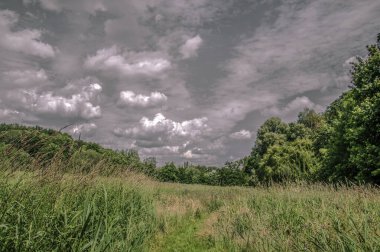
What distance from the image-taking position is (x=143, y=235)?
27.0 ft

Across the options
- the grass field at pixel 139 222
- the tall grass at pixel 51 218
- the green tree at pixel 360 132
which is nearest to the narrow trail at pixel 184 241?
the grass field at pixel 139 222

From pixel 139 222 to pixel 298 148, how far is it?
37424 millimetres

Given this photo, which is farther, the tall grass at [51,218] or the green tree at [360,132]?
the green tree at [360,132]

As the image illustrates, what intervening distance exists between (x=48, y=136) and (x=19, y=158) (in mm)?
785

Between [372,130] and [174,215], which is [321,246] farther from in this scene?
[372,130]

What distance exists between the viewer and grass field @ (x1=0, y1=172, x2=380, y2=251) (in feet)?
15.4

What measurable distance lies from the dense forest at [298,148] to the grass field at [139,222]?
50 centimetres

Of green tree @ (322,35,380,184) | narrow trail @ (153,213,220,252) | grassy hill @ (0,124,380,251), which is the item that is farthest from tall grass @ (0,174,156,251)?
green tree @ (322,35,380,184)

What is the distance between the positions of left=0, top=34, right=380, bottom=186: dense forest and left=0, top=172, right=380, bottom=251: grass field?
50 centimetres

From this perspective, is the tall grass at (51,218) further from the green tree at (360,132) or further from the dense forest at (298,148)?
the green tree at (360,132)

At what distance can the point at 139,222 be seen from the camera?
29.8 feet

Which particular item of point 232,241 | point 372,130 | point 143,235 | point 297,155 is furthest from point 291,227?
point 297,155

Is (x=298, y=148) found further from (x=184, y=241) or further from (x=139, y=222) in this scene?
(x=139, y=222)

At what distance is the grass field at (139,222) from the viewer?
468 cm
